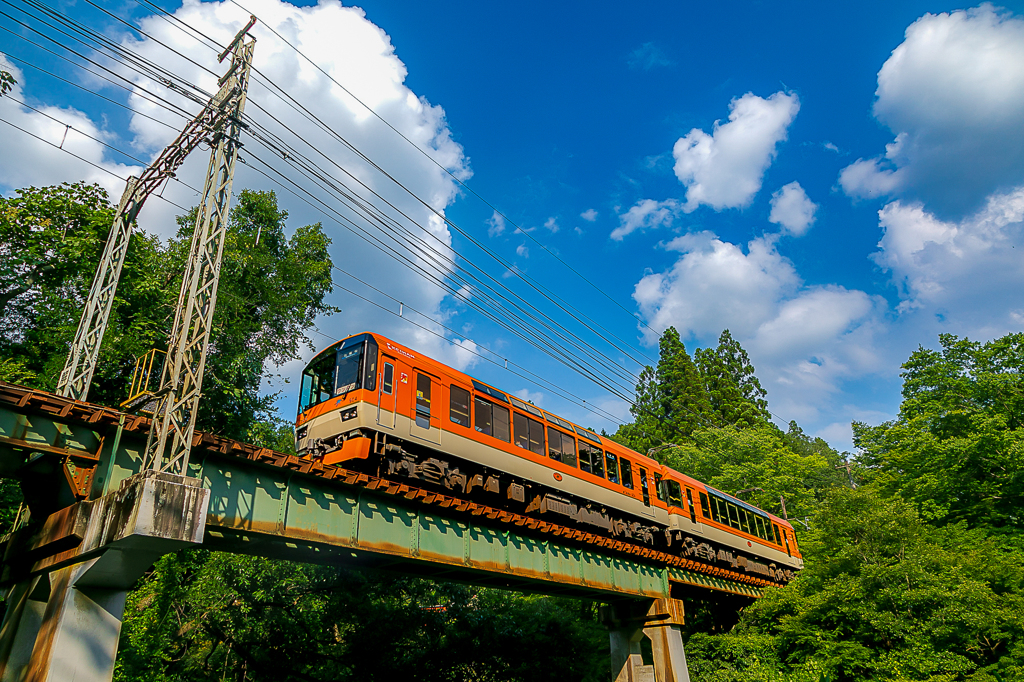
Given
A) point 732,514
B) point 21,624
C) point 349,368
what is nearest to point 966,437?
point 732,514

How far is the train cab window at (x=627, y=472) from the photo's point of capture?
70.6 ft

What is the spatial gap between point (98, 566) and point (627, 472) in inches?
639

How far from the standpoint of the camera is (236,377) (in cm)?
Result: 2516

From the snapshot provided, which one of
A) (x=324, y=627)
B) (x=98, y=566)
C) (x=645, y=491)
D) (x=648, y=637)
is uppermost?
(x=645, y=491)

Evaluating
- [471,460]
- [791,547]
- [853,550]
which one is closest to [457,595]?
[471,460]

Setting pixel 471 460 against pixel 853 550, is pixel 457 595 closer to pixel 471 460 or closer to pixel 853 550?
pixel 471 460

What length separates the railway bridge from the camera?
8.89 meters

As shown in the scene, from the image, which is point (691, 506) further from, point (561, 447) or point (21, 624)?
point (21, 624)

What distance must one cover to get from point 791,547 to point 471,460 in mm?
23199

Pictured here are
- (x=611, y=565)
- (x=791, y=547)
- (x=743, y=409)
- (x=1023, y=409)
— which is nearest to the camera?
(x=611, y=565)

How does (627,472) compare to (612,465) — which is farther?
(627,472)

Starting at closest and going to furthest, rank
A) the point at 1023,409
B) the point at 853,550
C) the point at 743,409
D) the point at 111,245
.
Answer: the point at 111,245 < the point at 853,550 < the point at 1023,409 < the point at 743,409

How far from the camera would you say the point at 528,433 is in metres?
18.1

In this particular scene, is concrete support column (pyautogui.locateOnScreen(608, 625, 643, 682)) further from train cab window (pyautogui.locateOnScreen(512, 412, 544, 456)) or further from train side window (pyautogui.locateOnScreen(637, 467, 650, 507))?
train cab window (pyautogui.locateOnScreen(512, 412, 544, 456))
